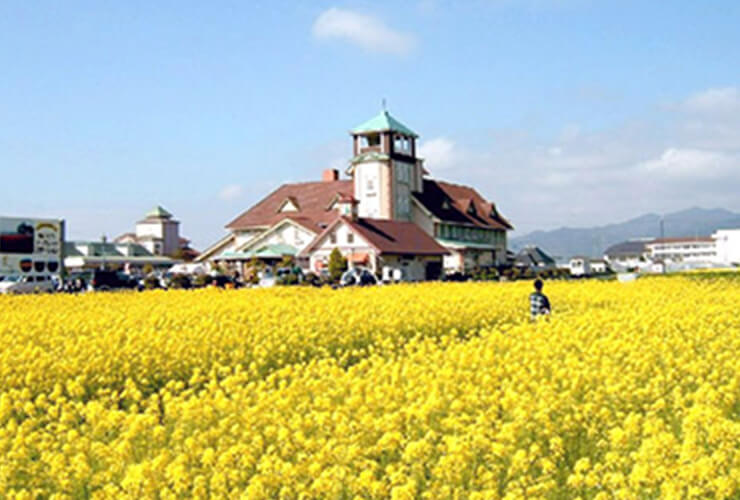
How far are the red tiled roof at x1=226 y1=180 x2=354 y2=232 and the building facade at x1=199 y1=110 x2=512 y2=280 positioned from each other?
86 mm

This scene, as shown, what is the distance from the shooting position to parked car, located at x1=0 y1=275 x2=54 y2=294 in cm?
4103

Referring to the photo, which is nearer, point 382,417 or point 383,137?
point 382,417

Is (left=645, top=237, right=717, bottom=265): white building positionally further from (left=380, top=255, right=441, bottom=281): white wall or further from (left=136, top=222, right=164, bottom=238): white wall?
(left=380, top=255, right=441, bottom=281): white wall

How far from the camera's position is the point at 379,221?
63406mm

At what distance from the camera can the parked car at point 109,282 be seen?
45.5 metres

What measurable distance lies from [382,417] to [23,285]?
38419 mm

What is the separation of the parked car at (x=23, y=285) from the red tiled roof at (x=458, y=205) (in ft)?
120

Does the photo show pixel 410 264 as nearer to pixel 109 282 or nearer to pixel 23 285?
pixel 109 282

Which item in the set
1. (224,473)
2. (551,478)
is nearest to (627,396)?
(551,478)

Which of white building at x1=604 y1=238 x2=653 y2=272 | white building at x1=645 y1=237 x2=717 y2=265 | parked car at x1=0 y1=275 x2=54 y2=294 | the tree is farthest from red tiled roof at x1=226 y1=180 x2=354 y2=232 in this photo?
white building at x1=645 y1=237 x2=717 y2=265

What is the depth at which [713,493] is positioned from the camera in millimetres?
5324

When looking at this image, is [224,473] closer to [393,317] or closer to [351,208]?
[393,317]

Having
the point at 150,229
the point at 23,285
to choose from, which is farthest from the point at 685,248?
the point at 23,285

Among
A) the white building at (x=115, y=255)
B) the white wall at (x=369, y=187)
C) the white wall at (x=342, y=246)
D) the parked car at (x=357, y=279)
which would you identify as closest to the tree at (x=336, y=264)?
the white wall at (x=342, y=246)
